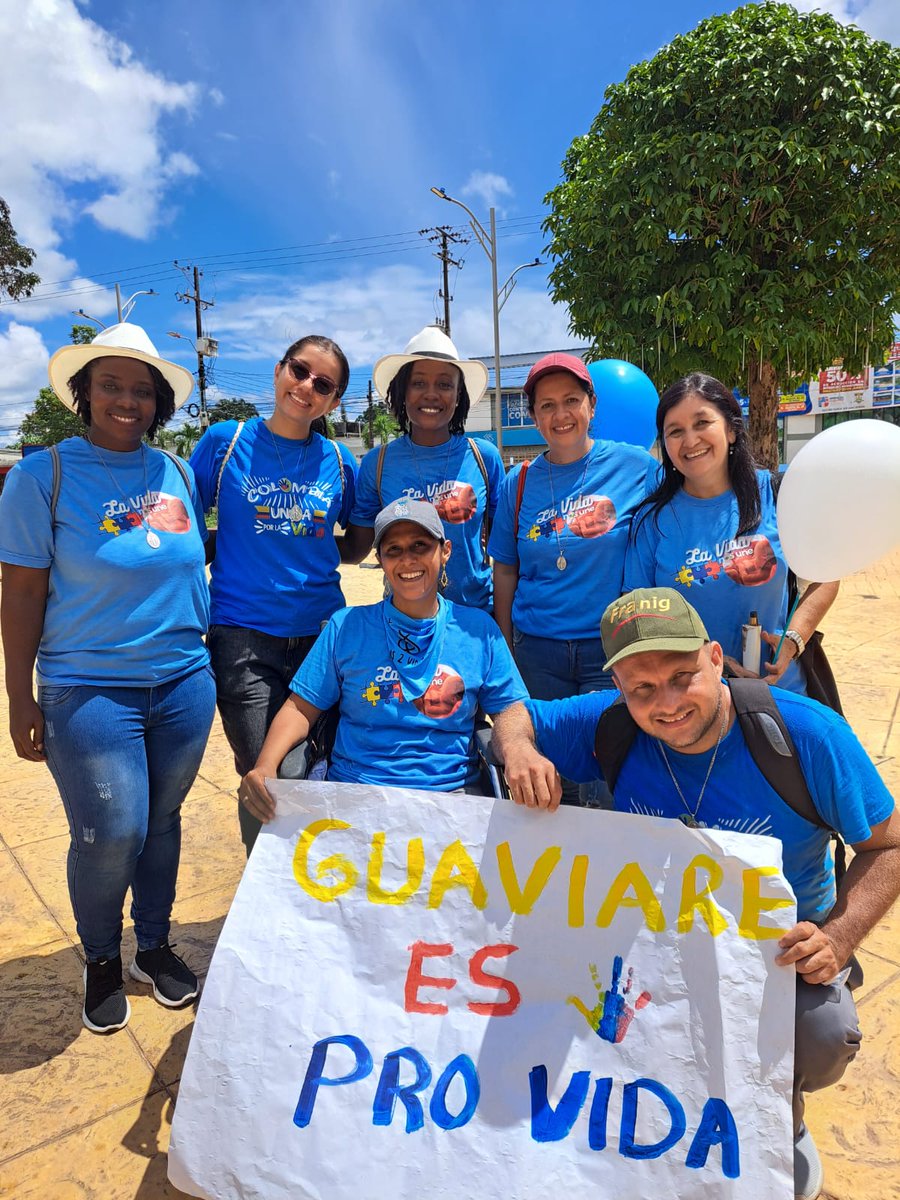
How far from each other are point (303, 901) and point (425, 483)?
1484 mm

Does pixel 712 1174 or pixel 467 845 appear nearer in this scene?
pixel 712 1174

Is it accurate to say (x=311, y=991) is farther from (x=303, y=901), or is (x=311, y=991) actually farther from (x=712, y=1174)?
(x=712, y=1174)

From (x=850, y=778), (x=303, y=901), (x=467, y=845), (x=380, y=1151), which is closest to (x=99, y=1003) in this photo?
(x=303, y=901)

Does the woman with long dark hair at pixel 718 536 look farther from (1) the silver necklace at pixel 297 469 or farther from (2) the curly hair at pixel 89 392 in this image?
(2) the curly hair at pixel 89 392

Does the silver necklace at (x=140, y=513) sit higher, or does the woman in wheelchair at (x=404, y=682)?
the silver necklace at (x=140, y=513)

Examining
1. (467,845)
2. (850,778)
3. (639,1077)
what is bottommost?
(639,1077)

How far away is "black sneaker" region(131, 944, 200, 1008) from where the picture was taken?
2.52 meters

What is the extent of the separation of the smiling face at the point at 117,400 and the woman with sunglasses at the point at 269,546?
320mm

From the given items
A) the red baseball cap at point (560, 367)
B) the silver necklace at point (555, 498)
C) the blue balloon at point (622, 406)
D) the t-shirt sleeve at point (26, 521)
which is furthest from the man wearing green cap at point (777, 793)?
the blue balloon at point (622, 406)

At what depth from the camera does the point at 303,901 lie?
1.88 m

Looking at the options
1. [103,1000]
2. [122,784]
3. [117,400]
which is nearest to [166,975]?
[103,1000]

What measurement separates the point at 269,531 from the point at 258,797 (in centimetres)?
93

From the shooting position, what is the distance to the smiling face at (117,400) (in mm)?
2270

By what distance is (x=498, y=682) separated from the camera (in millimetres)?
2252
